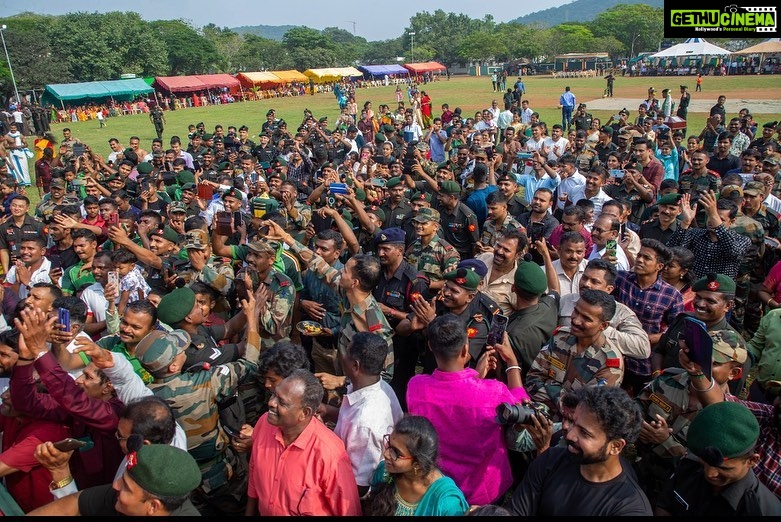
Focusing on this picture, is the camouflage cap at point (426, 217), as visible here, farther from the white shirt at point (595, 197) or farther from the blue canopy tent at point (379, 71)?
the blue canopy tent at point (379, 71)

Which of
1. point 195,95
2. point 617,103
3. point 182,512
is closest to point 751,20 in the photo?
point 182,512

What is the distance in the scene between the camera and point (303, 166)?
12344 mm

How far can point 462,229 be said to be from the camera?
725cm

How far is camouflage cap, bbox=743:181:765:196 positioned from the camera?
6.66m

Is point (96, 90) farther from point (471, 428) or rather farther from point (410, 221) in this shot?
point (471, 428)

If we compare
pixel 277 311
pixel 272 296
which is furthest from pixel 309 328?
pixel 272 296

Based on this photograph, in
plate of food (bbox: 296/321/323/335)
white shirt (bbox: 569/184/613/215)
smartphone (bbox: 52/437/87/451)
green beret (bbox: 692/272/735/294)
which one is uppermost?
white shirt (bbox: 569/184/613/215)

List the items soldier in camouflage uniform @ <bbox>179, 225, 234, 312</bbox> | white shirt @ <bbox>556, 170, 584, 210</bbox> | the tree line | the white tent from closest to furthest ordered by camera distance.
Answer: soldier in camouflage uniform @ <bbox>179, 225, 234, 312</bbox> < white shirt @ <bbox>556, 170, 584, 210</bbox> < the white tent < the tree line

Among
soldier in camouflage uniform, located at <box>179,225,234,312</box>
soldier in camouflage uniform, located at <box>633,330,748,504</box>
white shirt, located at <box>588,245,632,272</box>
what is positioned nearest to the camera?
soldier in camouflage uniform, located at <box>633,330,748,504</box>

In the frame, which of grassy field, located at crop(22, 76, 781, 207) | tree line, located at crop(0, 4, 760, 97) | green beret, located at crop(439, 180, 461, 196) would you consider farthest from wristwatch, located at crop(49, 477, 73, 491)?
tree line, located at crop(0, 4, 760, 97)

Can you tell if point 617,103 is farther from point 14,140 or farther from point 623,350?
point 623,350

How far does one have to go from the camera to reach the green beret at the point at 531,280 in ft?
13.8

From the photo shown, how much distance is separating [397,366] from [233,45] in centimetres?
10809

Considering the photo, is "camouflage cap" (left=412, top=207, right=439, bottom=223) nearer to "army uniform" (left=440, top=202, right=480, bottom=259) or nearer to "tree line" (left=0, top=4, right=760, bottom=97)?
A: "army uniform" (left=440, top=202, right=480, bottom=259)
